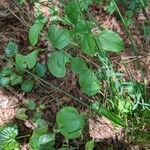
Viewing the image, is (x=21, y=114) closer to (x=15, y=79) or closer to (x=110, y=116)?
(x=15, y=79)

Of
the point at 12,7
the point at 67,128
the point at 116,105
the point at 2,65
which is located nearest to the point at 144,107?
the point at 116,105

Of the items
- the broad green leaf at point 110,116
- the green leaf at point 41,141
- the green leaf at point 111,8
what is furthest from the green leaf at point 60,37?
the green leaf at point 111,8

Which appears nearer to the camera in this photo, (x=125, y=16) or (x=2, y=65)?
(x=2, y=65)

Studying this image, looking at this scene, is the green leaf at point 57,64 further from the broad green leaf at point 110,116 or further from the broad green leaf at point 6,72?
the broad green leaf at point 6,72

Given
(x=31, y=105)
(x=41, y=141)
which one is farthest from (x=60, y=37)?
(x=31, y=105)

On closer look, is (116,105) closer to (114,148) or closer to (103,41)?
(114,148)

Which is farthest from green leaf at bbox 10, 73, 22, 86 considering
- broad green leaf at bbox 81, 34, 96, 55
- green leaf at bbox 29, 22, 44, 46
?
broad green leaf at bbox 81, 34, 96, 55
